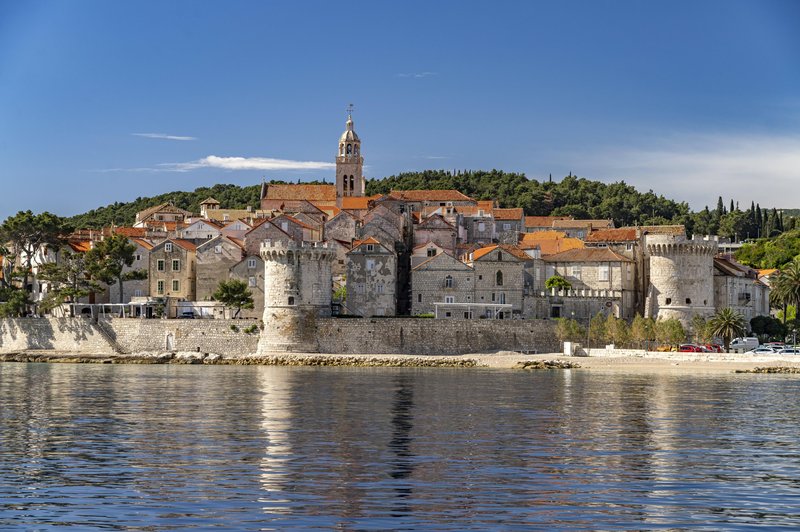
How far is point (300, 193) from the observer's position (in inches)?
3932

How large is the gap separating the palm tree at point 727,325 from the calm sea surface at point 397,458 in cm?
2259

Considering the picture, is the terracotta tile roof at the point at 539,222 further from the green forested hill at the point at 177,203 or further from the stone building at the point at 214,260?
the stone building at the point at 214,260

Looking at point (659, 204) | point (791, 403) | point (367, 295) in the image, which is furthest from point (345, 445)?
point (659, 204)

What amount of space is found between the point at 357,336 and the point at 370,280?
18.0ft

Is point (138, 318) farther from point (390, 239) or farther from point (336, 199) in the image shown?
point (336, 199)

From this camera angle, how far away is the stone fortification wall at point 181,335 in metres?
69.9

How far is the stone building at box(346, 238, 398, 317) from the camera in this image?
73.1 metres

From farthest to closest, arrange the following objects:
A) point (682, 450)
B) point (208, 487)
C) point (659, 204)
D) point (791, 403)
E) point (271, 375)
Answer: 1. point (659, 204)
2. point (271, 375)
3. point (791, 403)
4. point (682, 450)
5. point (208, 487)

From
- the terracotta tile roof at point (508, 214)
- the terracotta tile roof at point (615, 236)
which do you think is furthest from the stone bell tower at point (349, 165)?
the terracotta tile roof at point (615, 236)

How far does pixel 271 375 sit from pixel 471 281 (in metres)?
20.8

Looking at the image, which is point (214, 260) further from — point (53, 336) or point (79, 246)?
point (79, 246)

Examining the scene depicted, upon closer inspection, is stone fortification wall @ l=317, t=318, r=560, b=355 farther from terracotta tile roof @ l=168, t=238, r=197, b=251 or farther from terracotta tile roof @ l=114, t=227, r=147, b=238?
terracotta tile roof @ l=114, t=227, r=147, b=238

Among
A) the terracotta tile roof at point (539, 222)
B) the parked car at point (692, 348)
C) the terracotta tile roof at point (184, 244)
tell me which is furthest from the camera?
the terracotta tile roof at point (539, 222)

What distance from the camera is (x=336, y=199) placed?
98.9 metres
